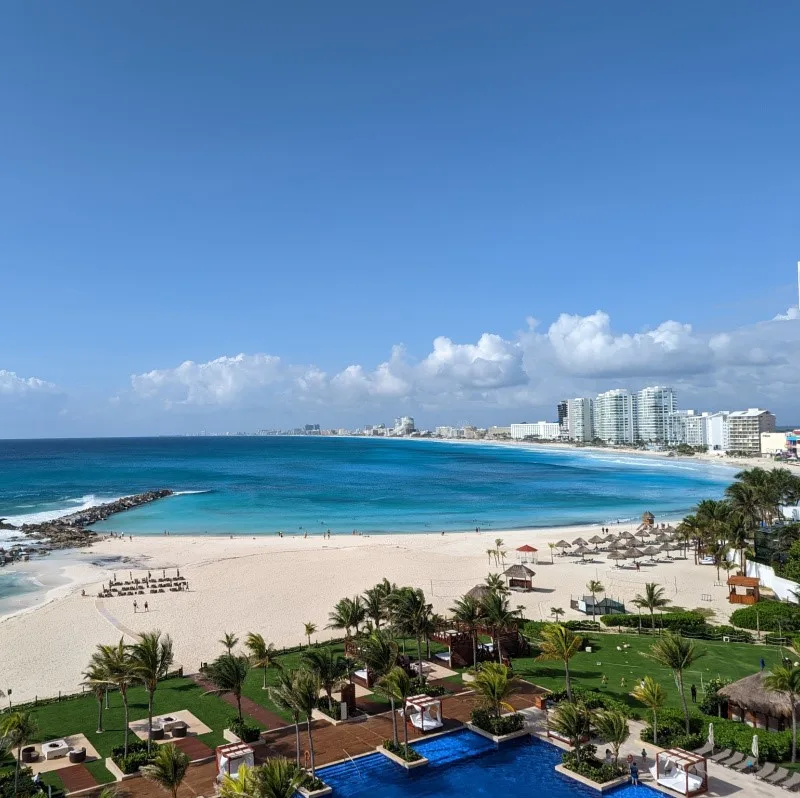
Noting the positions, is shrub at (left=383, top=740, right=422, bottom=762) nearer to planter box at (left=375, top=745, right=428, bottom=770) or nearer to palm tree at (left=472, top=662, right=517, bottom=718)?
planter box at (left=375, top=745, right=428, bottom=770)

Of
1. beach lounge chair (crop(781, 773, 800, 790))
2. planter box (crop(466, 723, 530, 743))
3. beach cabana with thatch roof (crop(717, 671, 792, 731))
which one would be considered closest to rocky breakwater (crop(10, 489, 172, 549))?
planter box (crop(466, 723, 530, 743))

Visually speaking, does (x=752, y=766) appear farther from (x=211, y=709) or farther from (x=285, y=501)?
(x=285, y=501)

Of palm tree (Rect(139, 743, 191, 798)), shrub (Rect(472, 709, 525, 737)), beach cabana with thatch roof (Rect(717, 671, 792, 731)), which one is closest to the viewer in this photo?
palm tree (Rect(139, 743, 191, 798))

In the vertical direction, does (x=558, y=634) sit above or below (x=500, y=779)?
above

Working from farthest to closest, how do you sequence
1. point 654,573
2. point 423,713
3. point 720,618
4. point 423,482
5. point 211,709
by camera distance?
point 423,482 < point 654,573 < point 720,618 < point 211,709 < point 423,713

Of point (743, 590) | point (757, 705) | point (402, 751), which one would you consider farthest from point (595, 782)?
point (743, 590)

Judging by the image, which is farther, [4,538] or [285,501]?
[285,501]

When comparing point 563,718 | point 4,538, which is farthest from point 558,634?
point 4,538
